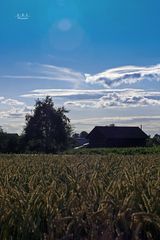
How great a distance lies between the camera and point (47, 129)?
71.3 meters

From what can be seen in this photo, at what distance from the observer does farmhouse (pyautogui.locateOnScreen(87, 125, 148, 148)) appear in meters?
76.8

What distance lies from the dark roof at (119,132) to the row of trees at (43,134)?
6.04 meters

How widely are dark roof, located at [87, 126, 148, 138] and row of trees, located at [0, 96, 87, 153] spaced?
6038 millimetres

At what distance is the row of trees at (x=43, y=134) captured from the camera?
2702 inches

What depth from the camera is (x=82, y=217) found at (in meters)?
3.25

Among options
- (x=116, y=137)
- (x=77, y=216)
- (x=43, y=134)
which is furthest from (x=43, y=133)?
(x=77, y=216)

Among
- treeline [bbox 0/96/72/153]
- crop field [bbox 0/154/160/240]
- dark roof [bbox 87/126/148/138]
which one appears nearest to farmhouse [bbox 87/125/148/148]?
dark roof [bbox 87/126/148/138]

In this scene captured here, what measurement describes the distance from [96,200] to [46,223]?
426 millimetres

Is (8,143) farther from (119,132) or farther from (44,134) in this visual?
(119,132)

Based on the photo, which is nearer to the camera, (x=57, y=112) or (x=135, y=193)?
(x=135, y=193)

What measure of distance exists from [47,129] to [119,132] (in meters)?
13.0

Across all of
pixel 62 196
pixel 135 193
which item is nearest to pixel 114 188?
pixel 135 193

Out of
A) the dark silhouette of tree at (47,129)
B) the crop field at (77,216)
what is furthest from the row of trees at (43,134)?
the crop field at (77,216)

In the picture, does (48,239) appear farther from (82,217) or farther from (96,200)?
(96,200)
